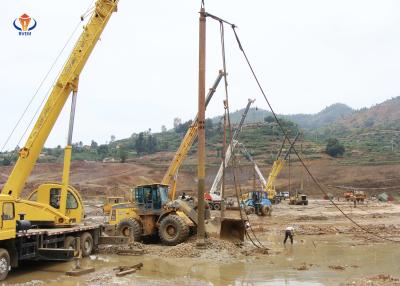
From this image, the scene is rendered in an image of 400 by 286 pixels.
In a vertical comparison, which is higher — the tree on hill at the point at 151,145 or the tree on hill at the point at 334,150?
the tree on hill at the point at 151,145

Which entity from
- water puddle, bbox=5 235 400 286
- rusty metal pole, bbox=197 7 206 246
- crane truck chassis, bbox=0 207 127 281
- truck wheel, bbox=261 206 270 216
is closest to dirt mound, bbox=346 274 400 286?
water puddle, bbox=5 235 400 286

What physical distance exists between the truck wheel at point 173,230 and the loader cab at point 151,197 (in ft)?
3.72

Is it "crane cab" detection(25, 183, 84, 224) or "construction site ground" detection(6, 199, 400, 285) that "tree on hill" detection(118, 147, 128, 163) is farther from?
"crane cab" detection(25, 183, 84, 224)

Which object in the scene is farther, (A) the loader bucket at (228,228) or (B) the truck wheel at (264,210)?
(B) the truck wheel at (264,210)

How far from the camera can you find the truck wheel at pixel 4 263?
12.9m

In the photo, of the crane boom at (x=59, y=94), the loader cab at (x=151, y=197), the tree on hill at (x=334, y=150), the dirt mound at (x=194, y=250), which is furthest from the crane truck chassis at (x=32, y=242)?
the tree on hill at (x=334, y=150)

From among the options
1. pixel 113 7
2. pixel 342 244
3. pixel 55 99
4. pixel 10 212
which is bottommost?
pixel 342 244

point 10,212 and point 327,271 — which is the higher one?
point 10,212

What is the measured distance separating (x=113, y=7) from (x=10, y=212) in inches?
356

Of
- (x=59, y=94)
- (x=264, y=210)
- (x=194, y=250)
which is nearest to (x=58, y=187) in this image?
(x=59, y=94)

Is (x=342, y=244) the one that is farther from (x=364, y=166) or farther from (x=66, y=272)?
(x=364, y=166)

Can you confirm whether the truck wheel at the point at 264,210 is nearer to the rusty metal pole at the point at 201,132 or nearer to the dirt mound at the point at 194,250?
the dirt mound at the point at 194,250

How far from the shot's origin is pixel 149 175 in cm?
8106

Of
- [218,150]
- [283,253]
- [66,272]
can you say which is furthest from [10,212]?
[218,150]
